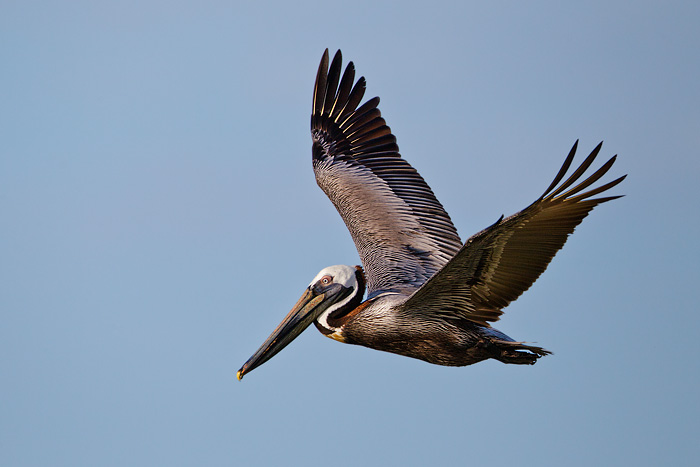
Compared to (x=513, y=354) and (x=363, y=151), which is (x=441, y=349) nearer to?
(x=513, y=354)

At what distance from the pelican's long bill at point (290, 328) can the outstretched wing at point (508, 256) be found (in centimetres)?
141

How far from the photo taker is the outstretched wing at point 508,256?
786cm

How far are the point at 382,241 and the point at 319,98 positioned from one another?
280cm

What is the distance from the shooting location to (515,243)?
27.1 feet

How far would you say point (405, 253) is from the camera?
11.0 m

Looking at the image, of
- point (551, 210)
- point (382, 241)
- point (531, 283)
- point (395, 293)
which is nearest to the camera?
point (551, 210)

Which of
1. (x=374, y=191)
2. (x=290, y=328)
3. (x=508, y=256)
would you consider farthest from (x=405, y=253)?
(x=508, y=256)

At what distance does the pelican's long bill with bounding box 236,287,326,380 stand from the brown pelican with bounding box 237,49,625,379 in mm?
13

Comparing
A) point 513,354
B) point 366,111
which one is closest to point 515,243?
point 513,354

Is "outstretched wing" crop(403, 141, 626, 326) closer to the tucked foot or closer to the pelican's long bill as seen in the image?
the tucked foot

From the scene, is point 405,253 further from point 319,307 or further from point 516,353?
point 516,353

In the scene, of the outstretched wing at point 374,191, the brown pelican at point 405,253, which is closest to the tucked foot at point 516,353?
the brown pelican at point 405,253

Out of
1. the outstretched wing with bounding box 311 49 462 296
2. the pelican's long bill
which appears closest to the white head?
the pelican's long bill

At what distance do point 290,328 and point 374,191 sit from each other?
2.27 m
